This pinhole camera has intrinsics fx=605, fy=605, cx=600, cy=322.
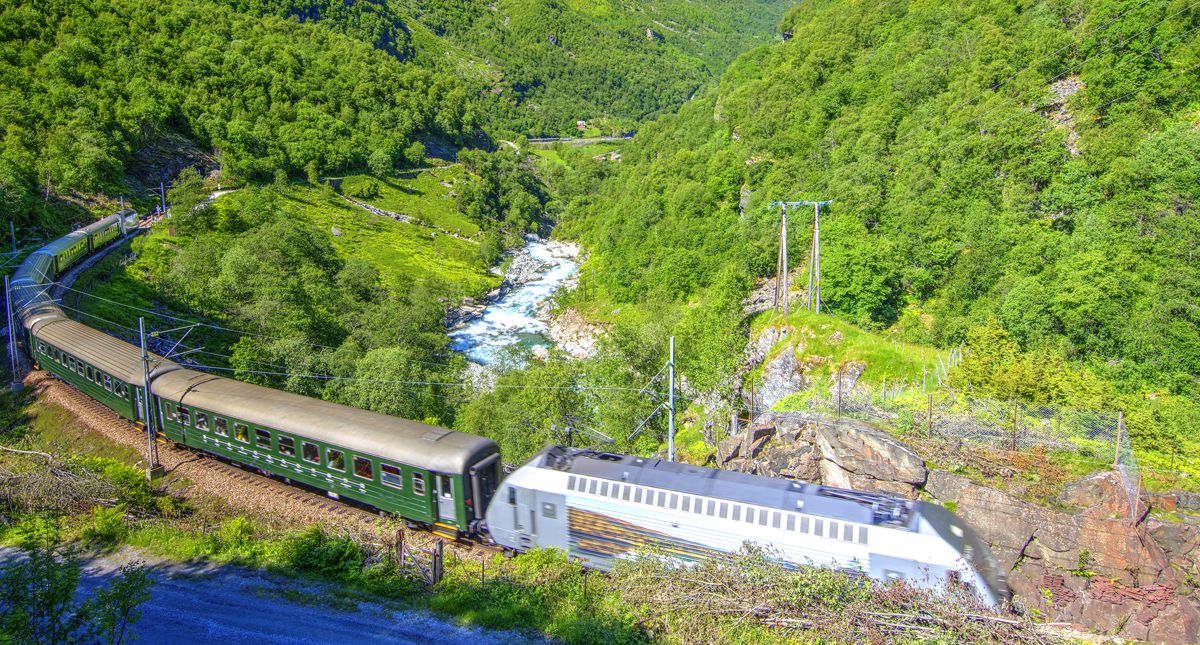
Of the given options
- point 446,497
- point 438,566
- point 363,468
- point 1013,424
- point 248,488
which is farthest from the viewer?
point 248,488

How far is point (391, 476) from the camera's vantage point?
18.2 m

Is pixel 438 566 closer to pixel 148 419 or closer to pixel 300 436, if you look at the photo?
pixel 300 436

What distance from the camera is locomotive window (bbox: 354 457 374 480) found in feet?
61.0

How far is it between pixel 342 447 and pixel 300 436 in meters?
1.85

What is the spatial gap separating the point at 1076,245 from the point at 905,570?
79.3ft

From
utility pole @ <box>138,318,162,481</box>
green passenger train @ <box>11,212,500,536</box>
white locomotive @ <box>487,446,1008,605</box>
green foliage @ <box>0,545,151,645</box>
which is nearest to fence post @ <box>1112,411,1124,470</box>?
white locomotive @ <box>487,446,1008,605</box>

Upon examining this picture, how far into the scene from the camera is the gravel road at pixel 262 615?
1237 centimetres

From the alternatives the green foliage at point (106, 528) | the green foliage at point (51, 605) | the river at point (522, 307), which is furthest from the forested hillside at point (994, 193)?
the green foliage at point (51, 605)

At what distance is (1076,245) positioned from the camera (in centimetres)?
2864

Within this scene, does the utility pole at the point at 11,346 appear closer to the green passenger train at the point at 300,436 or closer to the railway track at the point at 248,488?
the green passenger train at the point at 300,436

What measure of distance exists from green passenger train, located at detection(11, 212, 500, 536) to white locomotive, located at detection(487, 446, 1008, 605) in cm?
138

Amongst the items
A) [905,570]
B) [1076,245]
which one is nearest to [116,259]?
[905,570]

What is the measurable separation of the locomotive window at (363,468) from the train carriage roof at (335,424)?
0.35 m

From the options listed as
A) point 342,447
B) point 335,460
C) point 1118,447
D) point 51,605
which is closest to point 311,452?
point 335,460
